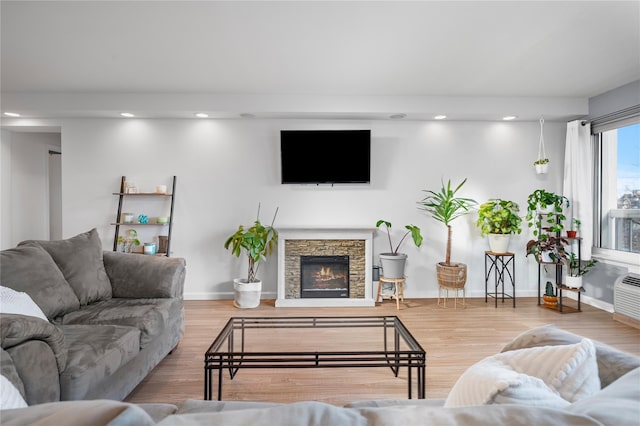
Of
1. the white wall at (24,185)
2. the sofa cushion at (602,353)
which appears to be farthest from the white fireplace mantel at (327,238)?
the white wall at (24,185)

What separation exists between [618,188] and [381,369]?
149 inches

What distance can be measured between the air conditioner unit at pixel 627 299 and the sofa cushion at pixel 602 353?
3234mm

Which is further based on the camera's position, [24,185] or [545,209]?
[24,185]

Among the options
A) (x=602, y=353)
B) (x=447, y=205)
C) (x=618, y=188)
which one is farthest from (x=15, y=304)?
(x=618, y=188)

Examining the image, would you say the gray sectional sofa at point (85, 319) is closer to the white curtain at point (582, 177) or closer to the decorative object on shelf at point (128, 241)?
the decorative object on shelf at point (128, 241)

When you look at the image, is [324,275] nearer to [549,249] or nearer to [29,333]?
[549,249]

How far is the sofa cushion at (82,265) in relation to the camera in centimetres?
249

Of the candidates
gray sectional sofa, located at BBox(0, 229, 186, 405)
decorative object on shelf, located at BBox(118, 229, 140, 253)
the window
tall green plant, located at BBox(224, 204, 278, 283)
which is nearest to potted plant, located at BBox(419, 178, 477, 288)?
the window

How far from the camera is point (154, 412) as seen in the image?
1.03m

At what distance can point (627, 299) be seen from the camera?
357 cm

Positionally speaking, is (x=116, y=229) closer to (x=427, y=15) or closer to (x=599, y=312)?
(x=427, y=15)

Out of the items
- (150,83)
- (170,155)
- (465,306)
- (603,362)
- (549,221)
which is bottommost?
(465,306)

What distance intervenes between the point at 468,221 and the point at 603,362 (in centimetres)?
392

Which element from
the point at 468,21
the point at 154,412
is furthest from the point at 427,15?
the point at 154,412
